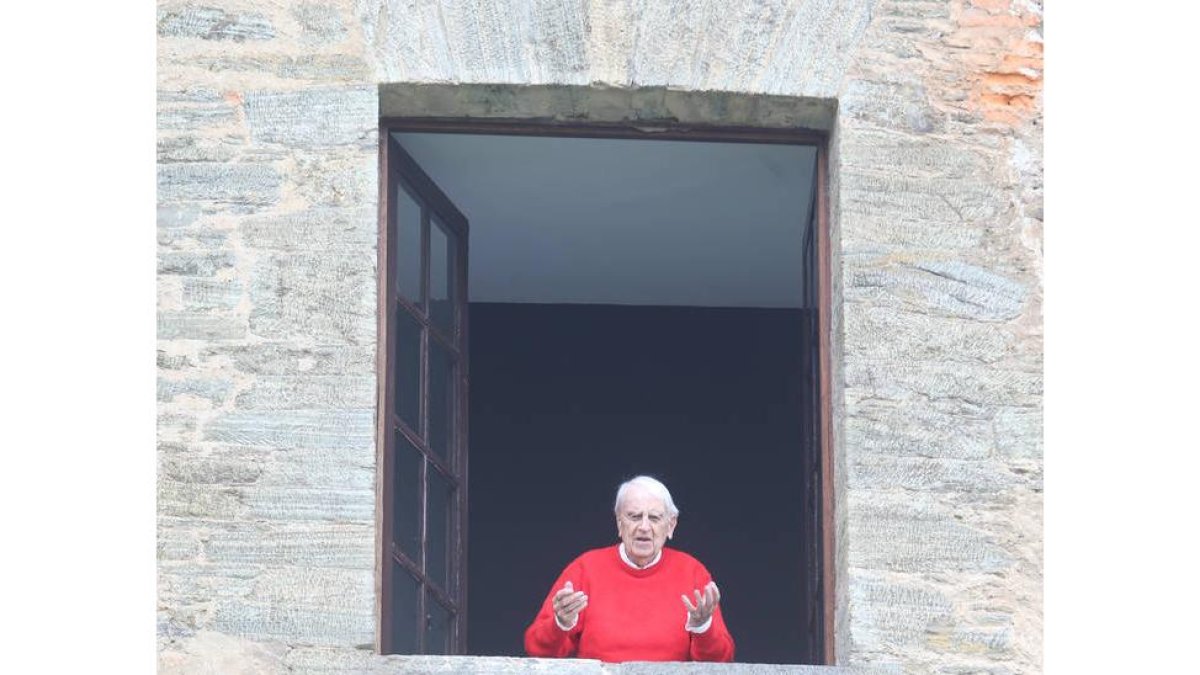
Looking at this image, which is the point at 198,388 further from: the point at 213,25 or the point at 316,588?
the point at 213,25

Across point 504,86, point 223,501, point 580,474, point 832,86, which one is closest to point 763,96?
point 832,86

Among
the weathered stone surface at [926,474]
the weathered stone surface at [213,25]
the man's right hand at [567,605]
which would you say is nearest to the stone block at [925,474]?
the weathered stone surface at [926,474]

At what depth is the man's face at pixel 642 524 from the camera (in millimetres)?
7625

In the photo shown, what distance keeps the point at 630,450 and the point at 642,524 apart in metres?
2.93

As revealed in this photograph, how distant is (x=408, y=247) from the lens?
295 inches

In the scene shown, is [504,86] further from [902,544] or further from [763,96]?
[902,544]

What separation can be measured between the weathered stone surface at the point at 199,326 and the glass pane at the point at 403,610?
702 mm

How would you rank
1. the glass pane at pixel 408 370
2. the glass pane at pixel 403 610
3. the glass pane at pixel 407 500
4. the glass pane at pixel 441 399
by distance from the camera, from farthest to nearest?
the glass pane at pixel 441 399
the glass pane at pixel 408 370
the glass pane at pixel 407 500
the glass pane at pixel 403 610

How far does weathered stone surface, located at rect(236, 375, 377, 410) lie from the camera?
22.8ft

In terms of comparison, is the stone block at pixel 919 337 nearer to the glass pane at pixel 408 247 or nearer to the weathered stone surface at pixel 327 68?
the glass pane at pixel 408 247

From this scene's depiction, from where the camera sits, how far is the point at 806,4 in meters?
7.23

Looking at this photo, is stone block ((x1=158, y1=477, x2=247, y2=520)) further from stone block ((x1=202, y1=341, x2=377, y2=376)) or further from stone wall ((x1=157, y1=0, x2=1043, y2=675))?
stone block ((x1=202, y1=341, x2=377, y2=376))

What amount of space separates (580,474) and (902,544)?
3.81 metres

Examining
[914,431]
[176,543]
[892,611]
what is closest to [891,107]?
[914,431]
